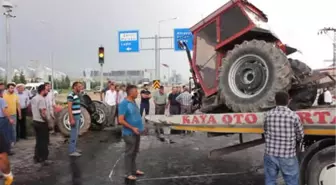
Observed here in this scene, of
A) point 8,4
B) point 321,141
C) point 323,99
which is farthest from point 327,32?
point 321,141

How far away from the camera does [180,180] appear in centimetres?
618

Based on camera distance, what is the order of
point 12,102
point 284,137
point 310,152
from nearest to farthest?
point 284,137 < point 310,152 < point 12,102

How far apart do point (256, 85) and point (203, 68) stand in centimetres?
134

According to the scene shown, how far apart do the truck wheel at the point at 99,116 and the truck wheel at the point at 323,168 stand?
913 cm

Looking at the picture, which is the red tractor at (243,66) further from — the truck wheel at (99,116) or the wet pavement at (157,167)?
the truck wheel at (99,116)

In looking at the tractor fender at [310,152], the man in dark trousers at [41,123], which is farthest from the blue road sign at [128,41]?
the tractor fender at [310,152]

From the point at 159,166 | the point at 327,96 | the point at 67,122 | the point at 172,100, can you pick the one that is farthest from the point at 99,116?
the point at 327,96

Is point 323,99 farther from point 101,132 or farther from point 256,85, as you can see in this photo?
point 101,132

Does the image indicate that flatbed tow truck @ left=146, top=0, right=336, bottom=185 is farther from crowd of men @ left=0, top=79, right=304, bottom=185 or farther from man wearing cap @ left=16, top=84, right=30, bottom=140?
man wearing cap @ left=16, top=84, right=30, bottom=140

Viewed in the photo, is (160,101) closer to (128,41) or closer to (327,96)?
(327,96)

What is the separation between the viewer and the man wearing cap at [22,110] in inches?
419

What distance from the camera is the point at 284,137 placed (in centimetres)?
412

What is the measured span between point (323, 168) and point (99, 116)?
30.8 feet

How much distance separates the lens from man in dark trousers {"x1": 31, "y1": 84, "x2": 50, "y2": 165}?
7.69m
